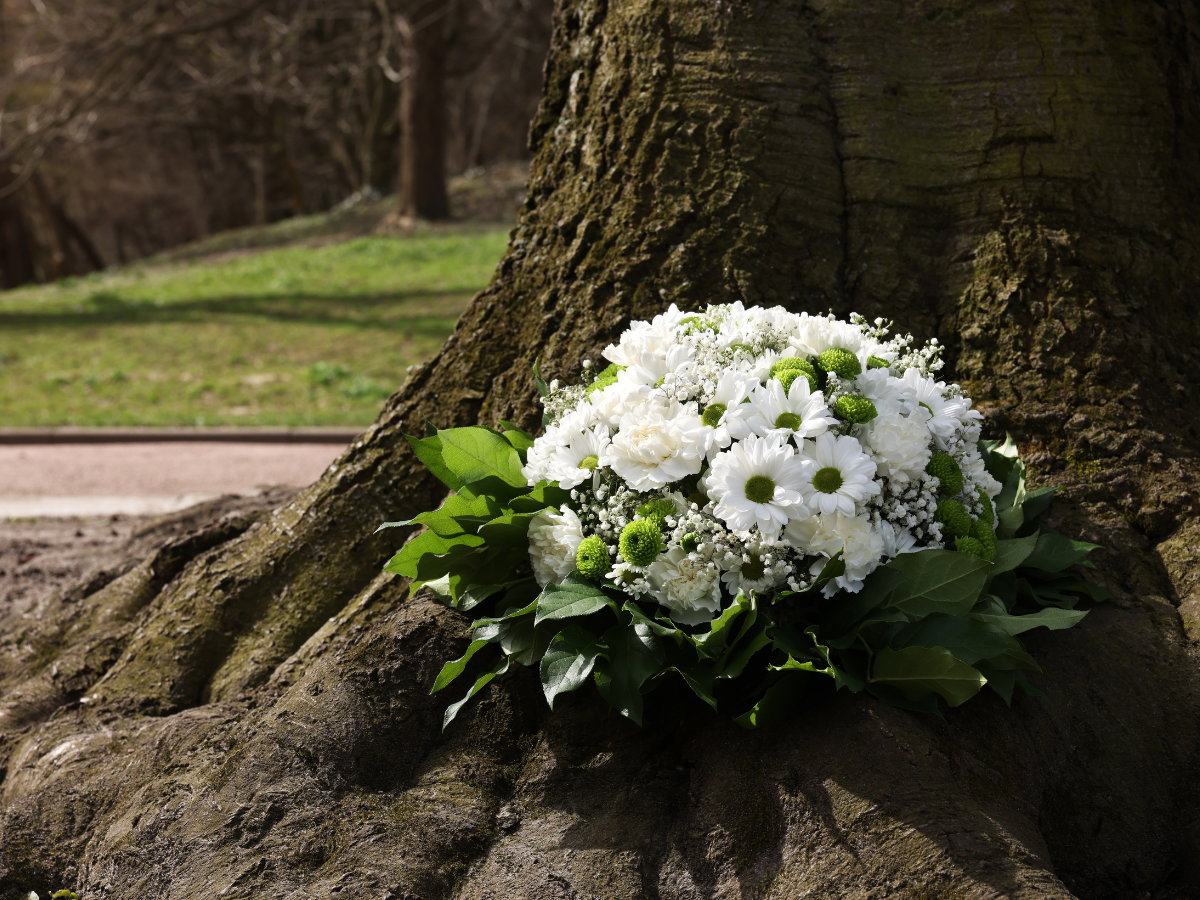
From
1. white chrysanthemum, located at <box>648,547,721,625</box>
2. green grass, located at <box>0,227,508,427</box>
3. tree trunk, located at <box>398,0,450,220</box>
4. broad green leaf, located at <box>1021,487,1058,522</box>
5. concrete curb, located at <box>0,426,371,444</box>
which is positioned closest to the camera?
white chrysanthemum, located at <box>648,547,721,625</box>

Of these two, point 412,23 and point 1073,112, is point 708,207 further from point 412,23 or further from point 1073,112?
point 412,23

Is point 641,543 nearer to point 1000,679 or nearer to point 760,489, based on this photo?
point 760,489

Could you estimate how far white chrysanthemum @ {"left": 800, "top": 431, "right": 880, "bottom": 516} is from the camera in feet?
6.85

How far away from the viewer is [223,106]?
27.3m

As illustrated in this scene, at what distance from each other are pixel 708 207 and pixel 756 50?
480 mm

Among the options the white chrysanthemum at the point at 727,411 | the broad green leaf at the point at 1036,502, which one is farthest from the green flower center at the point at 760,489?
the broad green leaf at the point at 1036,502

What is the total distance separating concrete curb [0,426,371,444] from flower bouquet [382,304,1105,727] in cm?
730

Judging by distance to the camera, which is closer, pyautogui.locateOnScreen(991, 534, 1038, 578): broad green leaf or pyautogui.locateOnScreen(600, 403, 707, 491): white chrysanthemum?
pyautogui.locateOnScreen(600, 403, 707, 491): white chrysanthemum

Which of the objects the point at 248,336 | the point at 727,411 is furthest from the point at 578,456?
the point at 248,336

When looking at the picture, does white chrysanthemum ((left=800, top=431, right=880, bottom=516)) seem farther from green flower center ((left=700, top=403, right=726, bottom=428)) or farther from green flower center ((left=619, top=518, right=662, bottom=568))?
green flower center ((left=619, top=518, right=662, bottom=568))

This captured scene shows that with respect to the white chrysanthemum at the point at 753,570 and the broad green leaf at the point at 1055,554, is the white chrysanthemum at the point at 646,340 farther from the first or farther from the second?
the broad green leaf at the point at 1055,554

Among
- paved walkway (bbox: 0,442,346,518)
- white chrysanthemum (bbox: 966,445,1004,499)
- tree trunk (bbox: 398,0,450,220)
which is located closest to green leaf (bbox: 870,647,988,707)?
white chrysanthemum (bbox: 966,445,1004,499)

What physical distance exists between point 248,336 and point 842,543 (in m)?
11.9

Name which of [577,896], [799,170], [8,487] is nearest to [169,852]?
[577,896]
